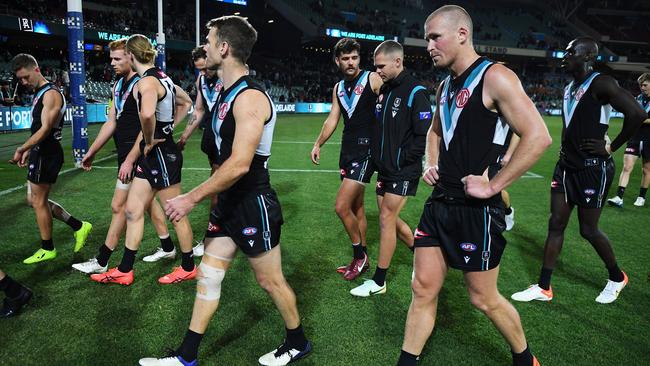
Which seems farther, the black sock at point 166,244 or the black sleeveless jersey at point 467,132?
the black sock at point 166,244

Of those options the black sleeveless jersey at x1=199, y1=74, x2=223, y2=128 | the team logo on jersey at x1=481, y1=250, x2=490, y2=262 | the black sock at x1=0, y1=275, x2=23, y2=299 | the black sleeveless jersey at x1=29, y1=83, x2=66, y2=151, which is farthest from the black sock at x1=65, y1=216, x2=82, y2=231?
the team logo on jersey at x1=481, y1=250, x2=490, y2=262

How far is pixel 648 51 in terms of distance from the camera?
59.1 m

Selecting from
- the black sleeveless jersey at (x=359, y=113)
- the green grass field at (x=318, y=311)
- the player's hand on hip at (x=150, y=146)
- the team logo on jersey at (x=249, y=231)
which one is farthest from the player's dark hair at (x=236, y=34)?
the black sleeveless jersey at (x=359, y=113)

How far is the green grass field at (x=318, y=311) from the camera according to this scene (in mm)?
3506

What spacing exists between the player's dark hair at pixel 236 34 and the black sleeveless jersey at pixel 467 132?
127 centimetres

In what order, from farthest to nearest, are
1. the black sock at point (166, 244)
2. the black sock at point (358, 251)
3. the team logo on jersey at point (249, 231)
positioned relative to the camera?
the black sock at point (166, 244) < the black sock at point (358, 251) < the team logo on jersey at point (249, 231)

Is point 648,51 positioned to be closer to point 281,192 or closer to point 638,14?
point 638,14

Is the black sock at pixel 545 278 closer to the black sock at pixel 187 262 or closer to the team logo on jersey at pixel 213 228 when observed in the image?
the team logo on jersey at pixel 213 228

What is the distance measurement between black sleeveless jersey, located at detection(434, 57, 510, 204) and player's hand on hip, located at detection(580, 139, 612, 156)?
7.32 ft

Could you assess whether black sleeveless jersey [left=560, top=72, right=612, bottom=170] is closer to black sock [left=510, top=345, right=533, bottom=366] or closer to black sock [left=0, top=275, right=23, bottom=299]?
black sock [left=510, top=345, right=533, bottom=366]

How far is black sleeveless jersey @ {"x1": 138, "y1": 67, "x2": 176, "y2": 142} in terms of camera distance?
462cm

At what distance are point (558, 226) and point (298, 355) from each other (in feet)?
Result: 9.29

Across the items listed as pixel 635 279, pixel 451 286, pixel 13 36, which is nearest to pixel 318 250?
pixel 451 286

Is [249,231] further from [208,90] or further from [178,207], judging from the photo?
[208,90]
